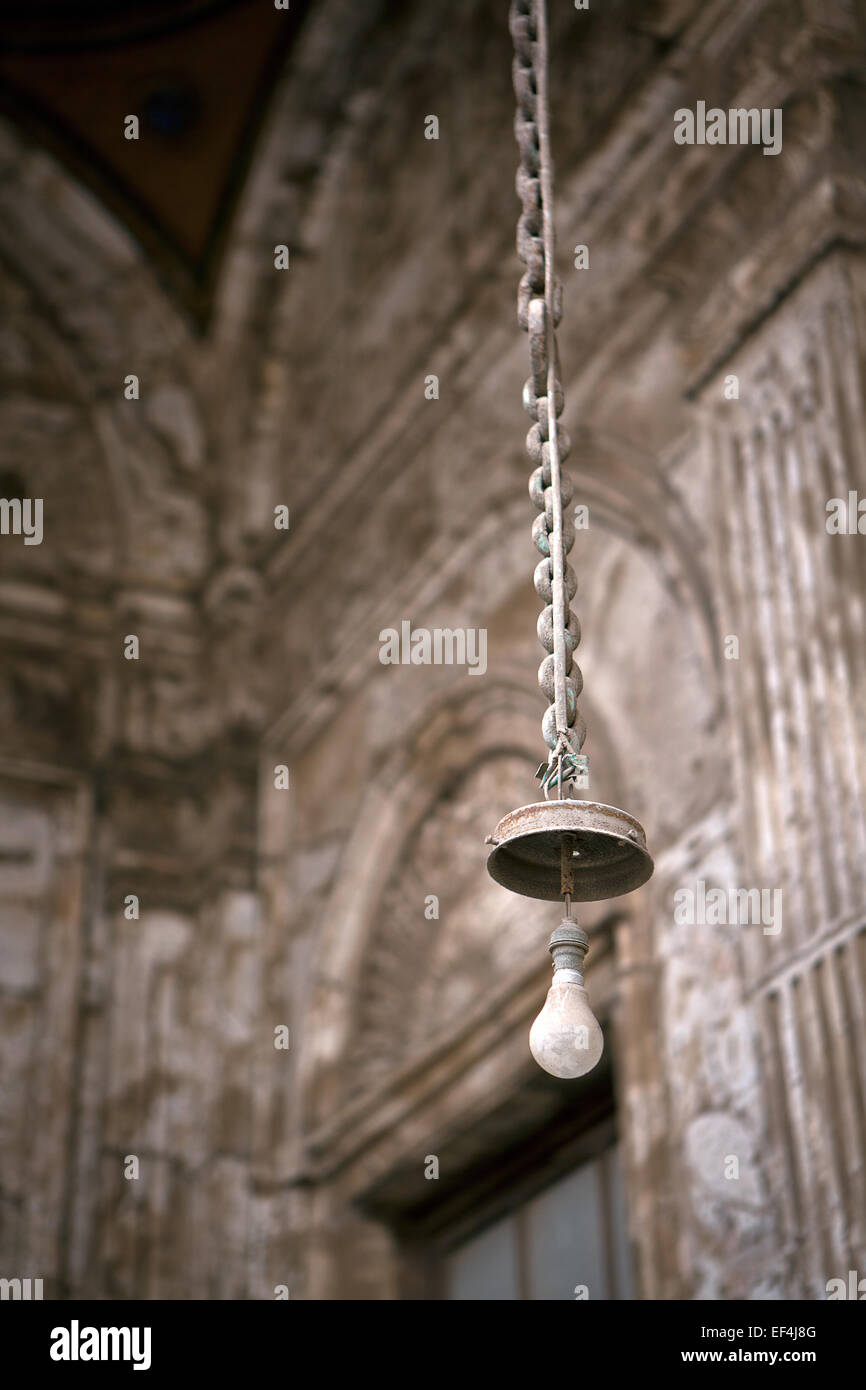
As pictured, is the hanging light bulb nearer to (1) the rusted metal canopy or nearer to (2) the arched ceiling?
(1) the rusted metal canopy

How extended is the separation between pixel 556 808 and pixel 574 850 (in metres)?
0.19

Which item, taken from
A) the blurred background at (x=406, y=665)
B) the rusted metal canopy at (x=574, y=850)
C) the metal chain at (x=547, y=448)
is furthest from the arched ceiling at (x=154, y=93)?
the rusted metal canopy at (x=574, y=850)

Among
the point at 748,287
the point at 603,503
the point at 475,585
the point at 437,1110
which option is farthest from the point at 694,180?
the point at 437,1110

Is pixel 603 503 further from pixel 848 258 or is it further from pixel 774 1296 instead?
pixel 774 1296

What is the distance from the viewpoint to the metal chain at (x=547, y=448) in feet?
10.4

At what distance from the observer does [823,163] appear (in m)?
5.29

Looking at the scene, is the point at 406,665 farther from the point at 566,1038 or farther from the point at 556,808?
the point at 566,1038

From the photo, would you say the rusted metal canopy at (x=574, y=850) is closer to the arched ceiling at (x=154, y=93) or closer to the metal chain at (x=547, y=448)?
the metal chain at (x=547, y=448)

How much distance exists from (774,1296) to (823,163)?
242 centimetres

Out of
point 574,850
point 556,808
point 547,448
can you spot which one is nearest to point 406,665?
point 547,448

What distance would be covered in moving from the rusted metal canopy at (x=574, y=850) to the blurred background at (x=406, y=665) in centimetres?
128

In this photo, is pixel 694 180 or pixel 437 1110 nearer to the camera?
pixel 694 180

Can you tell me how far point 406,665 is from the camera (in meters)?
6.89
